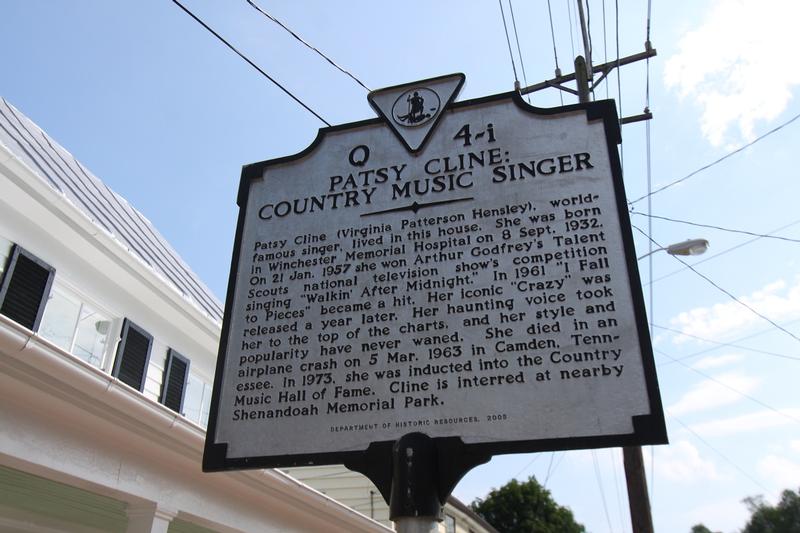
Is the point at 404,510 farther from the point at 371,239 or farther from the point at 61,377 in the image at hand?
the point at 61,377

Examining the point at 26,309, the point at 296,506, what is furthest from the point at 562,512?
the point at 26,309

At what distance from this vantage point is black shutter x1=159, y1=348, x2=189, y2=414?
1076 centimetres

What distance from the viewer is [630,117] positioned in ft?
39.5

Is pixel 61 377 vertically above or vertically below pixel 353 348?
above

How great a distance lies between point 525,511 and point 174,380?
4748 centimetres

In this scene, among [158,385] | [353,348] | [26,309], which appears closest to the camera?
[353,348]

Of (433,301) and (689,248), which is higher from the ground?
(689,248)

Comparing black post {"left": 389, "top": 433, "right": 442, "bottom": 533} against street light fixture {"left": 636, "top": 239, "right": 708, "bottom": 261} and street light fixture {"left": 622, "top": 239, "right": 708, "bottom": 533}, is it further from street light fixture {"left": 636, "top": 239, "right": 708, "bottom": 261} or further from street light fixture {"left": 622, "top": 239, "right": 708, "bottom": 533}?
street light fixture {"left": 636, "top": 239, "right": 708, "bottom": 261}

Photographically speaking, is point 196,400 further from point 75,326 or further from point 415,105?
point 415,105

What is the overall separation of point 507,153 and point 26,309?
22.8ft

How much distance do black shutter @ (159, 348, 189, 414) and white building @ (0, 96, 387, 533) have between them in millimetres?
27

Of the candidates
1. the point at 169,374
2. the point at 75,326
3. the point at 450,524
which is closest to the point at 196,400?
the point at 169,374

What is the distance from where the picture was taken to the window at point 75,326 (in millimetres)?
8805

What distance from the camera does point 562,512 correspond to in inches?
2087
